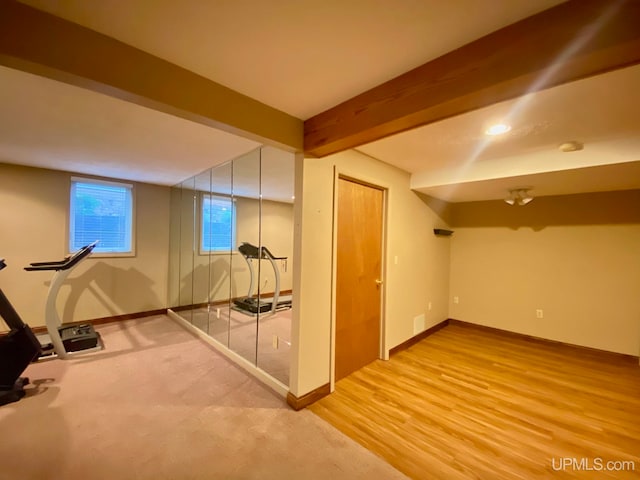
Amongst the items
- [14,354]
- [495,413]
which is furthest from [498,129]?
[14,354]

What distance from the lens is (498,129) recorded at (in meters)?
2.01

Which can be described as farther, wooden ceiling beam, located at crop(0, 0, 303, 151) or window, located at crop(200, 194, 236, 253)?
window, located at crop(200, 194, 236, 253)

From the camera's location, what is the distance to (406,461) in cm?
168

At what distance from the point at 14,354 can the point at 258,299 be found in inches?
81.8

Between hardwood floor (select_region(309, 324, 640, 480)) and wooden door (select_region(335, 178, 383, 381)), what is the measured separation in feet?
0.74

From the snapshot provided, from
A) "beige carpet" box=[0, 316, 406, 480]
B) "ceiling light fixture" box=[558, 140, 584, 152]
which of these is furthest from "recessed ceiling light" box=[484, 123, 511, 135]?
"beige carpet" box=[0, 316, 406, 480]

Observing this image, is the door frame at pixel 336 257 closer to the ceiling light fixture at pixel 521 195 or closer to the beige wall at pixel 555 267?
the ceiling light fixture at pixel 521 195

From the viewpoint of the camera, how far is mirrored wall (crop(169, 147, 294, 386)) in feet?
9.04

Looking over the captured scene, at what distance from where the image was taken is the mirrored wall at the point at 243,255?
9.04 ft

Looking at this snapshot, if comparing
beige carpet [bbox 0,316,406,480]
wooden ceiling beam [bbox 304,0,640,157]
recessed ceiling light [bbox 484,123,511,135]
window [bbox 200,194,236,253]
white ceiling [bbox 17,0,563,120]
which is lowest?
beige carpet [bbox 0,316,406,480]

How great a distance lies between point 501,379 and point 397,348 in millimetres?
1075

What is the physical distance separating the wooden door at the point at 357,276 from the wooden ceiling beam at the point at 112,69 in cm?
123
